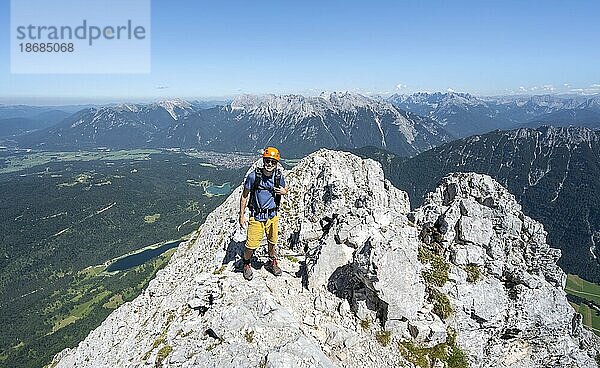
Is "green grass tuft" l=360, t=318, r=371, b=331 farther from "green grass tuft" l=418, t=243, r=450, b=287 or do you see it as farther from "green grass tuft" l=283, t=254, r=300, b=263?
"green grass tuft" l=283, t=254, r=300, b=263

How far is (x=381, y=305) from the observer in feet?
62.3

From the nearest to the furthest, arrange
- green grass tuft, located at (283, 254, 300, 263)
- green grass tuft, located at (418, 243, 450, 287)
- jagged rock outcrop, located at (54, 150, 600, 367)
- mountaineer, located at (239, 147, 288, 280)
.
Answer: jagged rock outcrop, located at (54, 150, 600, 367), mountaineer, located at (239, 147, 288, 280), green grass tuft, located at (418, 243, 450, 287), green grass tuft, located at (283, 254, 300, 263)

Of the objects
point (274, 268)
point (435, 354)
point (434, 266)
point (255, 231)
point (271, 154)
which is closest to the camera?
point (271, 154)

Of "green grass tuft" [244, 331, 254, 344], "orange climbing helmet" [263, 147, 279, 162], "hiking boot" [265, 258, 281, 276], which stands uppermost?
"orange climbing helmet" [263, 147, 279, 162]

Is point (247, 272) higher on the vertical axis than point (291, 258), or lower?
higher

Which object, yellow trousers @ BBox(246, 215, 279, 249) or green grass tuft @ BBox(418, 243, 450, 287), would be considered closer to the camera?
yellow trousers @ BBox(246, 215, 279, 249)

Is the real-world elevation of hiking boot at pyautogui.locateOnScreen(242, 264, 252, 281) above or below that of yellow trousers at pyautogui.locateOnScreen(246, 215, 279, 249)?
below

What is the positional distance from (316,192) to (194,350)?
68.7 feet

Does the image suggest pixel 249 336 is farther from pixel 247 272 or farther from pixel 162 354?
pixel 162 354

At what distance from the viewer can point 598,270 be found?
18950 centimetres

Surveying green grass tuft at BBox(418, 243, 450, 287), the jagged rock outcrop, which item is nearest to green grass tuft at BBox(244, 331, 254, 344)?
the jagged rock outcrop

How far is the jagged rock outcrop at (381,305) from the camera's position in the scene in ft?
56.5

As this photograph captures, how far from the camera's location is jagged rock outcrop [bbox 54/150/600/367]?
17.2 metres

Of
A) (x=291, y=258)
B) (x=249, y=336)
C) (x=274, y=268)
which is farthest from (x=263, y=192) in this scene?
(x=291, y=258)
